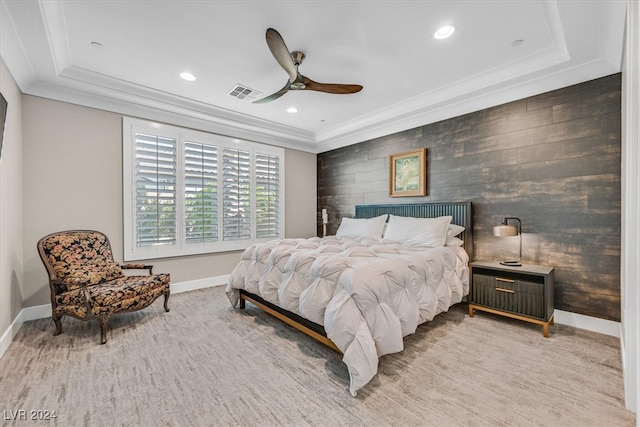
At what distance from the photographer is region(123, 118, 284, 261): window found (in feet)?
12.8

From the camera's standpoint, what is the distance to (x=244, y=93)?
3.82m

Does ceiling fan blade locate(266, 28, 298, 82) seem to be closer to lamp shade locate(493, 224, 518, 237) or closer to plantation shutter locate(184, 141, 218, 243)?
plantation shutter locate(184, 141, 218, 243)

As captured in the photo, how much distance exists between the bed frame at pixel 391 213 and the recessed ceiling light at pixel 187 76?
267cm

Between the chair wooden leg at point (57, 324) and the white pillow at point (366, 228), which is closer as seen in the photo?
the chair wooden leg at point (57, 324)

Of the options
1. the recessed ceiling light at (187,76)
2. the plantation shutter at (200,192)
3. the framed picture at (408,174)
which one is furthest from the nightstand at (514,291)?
the recessed ceiling light at (187,76)

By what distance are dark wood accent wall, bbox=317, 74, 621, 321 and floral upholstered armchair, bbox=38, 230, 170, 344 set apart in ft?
13.0

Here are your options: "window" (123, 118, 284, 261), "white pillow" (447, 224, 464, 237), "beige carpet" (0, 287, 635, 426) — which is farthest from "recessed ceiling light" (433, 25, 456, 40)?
"window" (123, 118, 284, 261)

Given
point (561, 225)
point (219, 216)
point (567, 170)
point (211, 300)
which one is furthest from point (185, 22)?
point (561, 225)

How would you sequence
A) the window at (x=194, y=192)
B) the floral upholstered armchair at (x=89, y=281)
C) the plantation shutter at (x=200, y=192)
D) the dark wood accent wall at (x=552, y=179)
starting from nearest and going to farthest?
the floral upholstered armchair at (x=89, y=281) → the dark wood accent wall at (x=552, y=179) → the window at (x=194, y=192) → the plantation shutter at (x=200, y=192)

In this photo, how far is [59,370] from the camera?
7.03ft

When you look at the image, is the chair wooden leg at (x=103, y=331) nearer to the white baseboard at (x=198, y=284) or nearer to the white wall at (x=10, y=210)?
the white wall at (x=10, y=210)

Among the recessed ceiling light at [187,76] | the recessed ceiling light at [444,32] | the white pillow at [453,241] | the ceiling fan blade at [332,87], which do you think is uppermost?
the recessed ceiling light at [444,32]

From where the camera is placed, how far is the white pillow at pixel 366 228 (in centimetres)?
421

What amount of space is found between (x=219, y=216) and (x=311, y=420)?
12.0 feet
